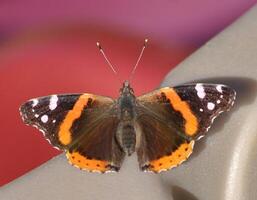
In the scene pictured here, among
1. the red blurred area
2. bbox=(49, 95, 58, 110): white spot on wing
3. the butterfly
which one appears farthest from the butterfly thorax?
the red blurred area

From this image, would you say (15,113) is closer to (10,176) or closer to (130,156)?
(10,176)

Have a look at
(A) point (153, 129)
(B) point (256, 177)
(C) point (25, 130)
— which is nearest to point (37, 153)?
(C) point (25, 130)

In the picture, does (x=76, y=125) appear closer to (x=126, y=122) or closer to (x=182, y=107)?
(x=126, y=122)

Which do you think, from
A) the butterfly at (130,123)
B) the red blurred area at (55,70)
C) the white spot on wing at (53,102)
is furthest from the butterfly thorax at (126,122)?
the red blurred area at (55,70)

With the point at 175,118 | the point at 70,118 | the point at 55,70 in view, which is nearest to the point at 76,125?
the point at 70,118

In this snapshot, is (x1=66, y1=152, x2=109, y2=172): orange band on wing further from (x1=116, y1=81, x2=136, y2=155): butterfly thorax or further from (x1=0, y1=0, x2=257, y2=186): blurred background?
(x1=0, y1=0, x2=257, y2=186): blurred background

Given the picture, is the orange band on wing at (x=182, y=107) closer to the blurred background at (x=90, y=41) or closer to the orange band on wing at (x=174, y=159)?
the orange band on wing at (x=174, y=159)
